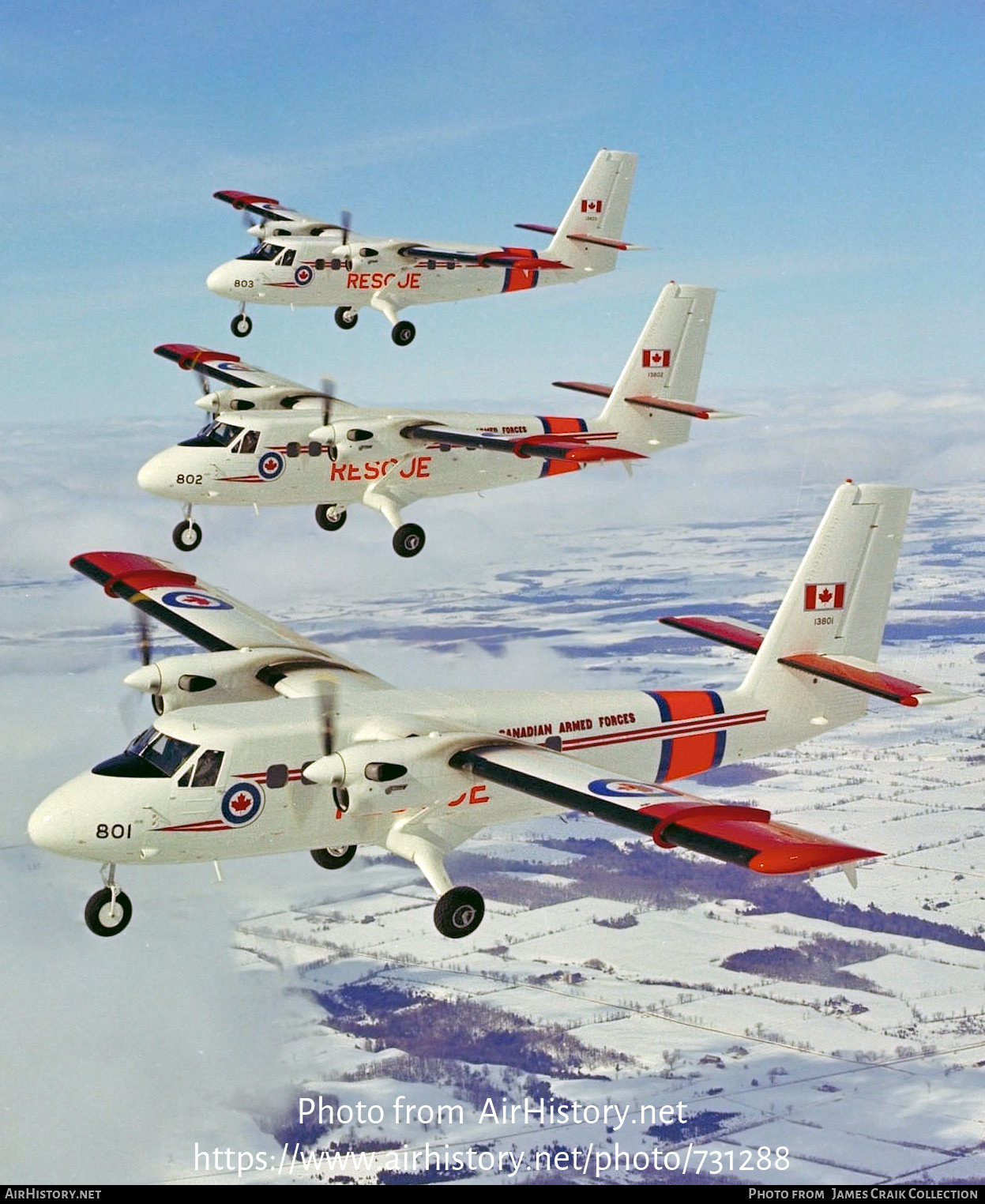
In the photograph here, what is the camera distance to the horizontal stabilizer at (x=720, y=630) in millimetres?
29062

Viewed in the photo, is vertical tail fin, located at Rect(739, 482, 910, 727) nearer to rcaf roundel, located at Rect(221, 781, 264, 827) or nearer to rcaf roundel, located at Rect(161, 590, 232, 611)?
rcaf roundel, located at Rect(221, 781, 264, 827)

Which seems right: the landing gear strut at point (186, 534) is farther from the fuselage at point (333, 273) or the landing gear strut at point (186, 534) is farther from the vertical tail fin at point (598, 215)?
the vertical tail fin at point (598, 215)

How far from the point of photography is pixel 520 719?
25.6 meters

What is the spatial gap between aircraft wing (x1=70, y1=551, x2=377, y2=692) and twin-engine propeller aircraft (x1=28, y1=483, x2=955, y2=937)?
0.08 m

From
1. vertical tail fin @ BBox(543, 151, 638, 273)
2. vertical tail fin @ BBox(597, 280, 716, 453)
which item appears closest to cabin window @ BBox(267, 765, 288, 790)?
vertical tail fin @ BBox(597, 280, 716, 453)

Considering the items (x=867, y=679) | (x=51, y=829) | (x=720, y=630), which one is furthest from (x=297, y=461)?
(x=51, y=829)

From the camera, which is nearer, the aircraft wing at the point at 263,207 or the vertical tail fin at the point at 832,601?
the vertical tail fin at the point at 832,601

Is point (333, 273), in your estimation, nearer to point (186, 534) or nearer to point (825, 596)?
point (186, 534)

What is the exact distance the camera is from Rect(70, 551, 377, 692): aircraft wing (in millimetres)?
29016

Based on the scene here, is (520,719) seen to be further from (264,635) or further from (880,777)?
(880,777)

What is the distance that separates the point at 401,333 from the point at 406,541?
8.10 metres

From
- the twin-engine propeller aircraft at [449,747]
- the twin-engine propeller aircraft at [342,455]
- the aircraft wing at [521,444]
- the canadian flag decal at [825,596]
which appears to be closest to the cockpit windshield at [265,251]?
the twin-engine propeller aircraft at [342,455]

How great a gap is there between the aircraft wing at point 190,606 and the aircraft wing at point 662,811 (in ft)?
15.0

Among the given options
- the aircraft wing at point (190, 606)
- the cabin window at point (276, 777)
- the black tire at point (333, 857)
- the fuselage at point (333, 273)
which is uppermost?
the fuselage at point (333, 273)
